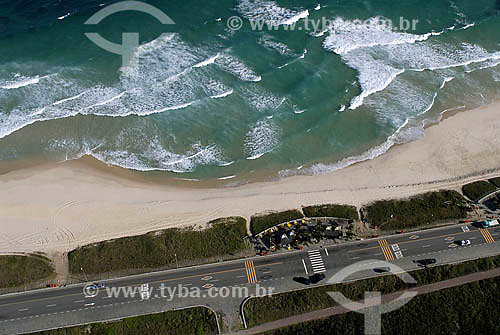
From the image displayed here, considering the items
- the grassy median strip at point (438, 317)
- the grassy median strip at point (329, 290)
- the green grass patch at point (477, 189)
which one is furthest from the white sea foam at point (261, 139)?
the green grass patch at point (477, 189)

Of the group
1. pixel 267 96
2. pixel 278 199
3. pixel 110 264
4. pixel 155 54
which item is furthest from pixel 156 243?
pixel 155 54

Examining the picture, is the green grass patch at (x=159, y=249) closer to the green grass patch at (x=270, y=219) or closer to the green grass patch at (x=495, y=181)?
the green grass patch at (x=270, y=219)

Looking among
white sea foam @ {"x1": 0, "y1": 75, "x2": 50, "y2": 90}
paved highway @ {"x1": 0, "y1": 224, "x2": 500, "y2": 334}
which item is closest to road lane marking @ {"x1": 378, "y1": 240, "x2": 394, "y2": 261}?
paved highway @ {"x1": 0, "y1": 224, "x2": 500, "y2": 334}

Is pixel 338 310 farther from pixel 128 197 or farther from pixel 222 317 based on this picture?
pixel 128 197

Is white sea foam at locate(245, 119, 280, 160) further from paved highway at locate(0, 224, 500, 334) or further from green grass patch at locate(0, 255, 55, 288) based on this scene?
green grass patch at locate(0, 255, 55, 288)

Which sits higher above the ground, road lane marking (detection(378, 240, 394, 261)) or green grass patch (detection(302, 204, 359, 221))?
green grass patch (detection(302, 204, 359, 221))
